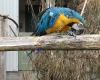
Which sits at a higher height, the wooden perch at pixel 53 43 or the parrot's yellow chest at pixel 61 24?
the parrot's yellow chest at pixel 61 24

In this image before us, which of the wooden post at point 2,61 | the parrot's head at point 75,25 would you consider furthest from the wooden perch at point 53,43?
the wooden post at point 2,61

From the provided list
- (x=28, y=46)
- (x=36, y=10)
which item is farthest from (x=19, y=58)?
(x=28, y=46)

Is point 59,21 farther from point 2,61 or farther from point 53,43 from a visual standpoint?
point 2,61

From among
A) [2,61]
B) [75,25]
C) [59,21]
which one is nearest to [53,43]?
[75,25]

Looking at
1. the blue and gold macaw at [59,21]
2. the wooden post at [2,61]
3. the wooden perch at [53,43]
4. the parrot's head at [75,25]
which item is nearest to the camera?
the wooden perch at [53,43]

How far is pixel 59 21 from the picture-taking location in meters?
4.00

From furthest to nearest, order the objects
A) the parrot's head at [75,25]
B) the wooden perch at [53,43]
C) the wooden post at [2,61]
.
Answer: the wooden post at [2,61] < the parrot's head at [75,25] < the wooden perch at [53,43]

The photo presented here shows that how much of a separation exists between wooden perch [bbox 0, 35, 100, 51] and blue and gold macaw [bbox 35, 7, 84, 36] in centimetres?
39

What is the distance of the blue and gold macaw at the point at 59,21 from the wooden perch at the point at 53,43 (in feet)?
1.27

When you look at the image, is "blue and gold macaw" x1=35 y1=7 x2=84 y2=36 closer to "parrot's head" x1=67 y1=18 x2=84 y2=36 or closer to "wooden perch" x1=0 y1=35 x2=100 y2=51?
"parrot's head" x1=67 y1=18 x2=84 y2=36

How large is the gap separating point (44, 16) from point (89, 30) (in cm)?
242

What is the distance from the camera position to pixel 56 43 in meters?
3.40

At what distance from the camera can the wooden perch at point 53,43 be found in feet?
11.0

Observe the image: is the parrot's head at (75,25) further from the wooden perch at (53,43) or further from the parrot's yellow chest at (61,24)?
the wooden perch at (53,43)
